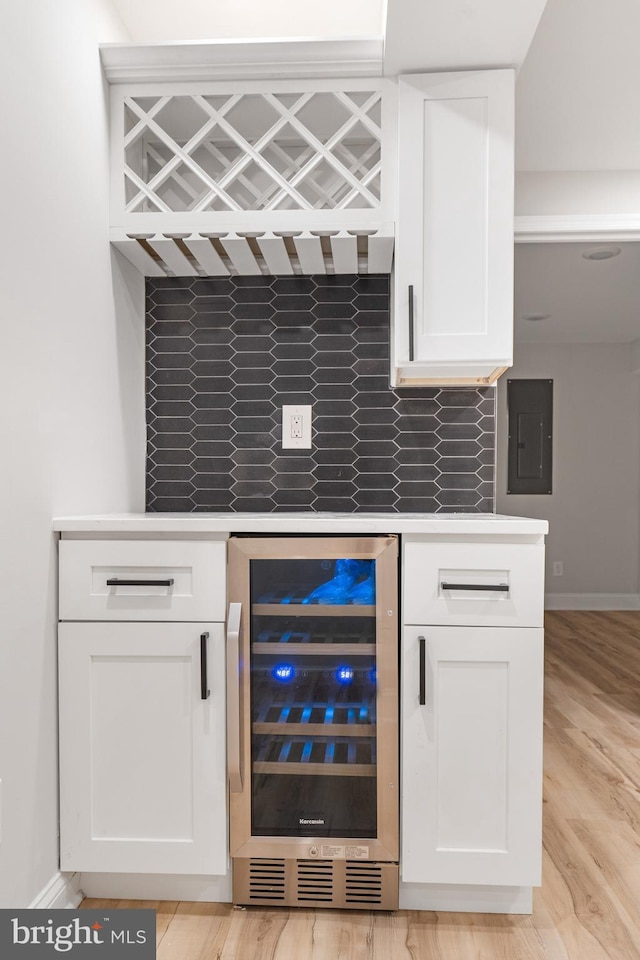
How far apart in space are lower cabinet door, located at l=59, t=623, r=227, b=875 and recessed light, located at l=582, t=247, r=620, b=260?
3246 millimetres

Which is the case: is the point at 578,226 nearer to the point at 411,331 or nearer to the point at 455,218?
the point at 455,218

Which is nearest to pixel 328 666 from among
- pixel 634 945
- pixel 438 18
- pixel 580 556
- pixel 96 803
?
pixel 96 803

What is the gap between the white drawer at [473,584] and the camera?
1529 millimetres

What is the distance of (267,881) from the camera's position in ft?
5.22

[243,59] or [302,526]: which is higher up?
[243,59]

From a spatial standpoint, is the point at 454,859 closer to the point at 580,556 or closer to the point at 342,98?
the point at 342,98

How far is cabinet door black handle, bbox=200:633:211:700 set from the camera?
1534 mm

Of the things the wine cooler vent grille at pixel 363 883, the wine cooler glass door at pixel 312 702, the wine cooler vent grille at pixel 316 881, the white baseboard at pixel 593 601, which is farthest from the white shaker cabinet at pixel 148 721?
the white baseboard at pixel 593 601

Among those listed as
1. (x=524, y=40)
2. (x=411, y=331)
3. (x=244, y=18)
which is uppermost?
(x=244, y=18)

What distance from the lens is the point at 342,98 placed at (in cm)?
185

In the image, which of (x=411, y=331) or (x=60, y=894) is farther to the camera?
(x=411, y=331)

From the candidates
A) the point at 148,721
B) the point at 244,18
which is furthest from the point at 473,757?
the point at 244,18

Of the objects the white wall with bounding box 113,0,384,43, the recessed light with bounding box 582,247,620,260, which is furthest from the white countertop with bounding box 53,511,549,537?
the recessed light with bounding box 582,247,620,260

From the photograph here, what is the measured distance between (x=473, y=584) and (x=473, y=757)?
42 centimetres
